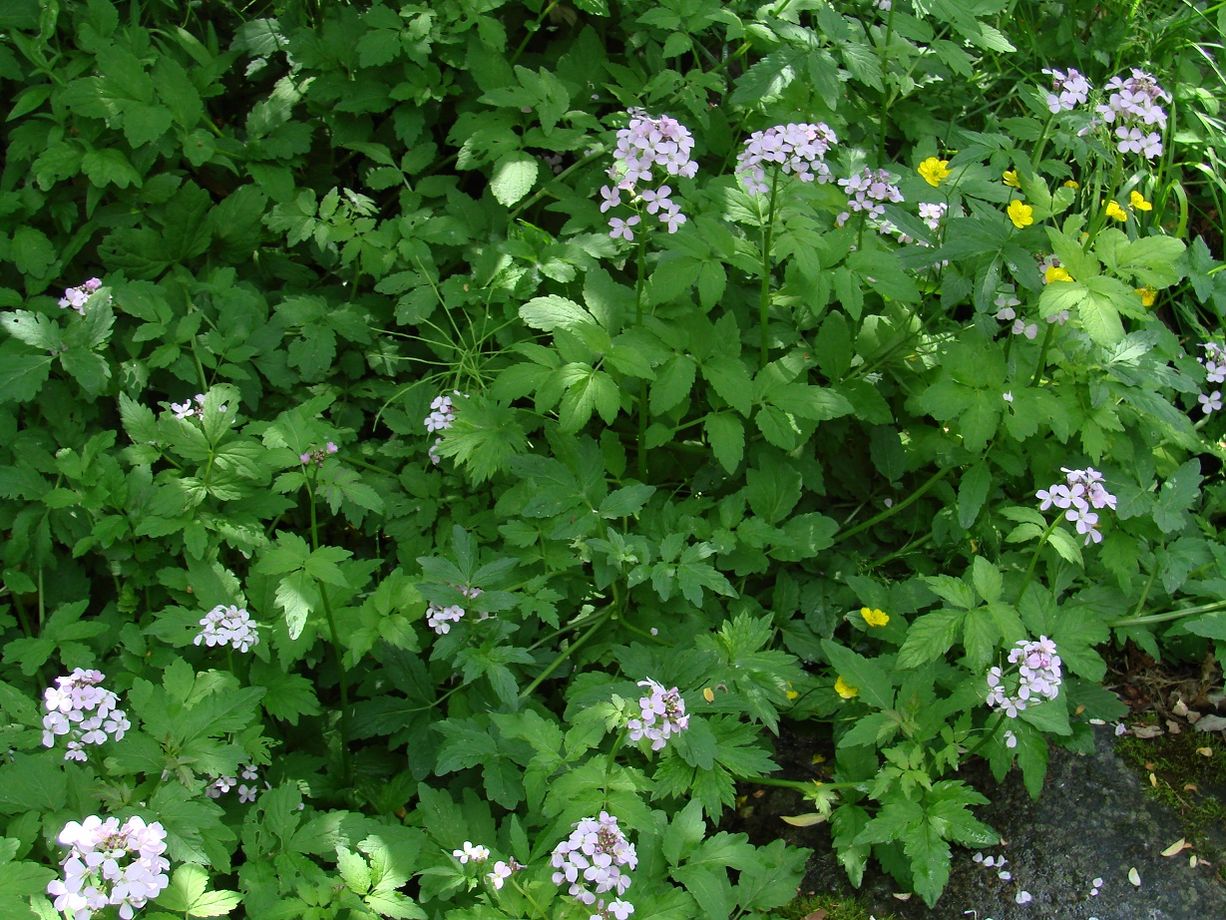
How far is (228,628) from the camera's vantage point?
2.46 metres

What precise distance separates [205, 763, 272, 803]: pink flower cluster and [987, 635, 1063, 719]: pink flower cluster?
5.33ft

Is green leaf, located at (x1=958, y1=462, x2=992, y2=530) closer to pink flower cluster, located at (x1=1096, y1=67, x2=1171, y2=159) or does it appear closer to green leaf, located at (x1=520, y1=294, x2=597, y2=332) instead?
pink flower cluster, located at (x1=1096, y1=67, x2=1171, y2=159)

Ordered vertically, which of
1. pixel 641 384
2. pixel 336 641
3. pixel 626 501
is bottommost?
pixel 336 641

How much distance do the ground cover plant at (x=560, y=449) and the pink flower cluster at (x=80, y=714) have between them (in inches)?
0.7

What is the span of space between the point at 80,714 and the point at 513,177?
182cm

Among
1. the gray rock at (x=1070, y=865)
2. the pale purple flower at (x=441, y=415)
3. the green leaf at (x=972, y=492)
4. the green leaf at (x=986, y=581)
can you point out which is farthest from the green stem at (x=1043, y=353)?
the pale purple flower at (x=441, y=415)

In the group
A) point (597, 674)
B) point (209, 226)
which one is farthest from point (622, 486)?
point (209, 226)

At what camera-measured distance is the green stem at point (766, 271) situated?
8.55 ft

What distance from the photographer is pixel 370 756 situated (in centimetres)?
274

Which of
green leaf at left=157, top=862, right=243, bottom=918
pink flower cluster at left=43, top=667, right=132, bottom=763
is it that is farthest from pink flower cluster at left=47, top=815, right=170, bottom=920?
pink flower cluster at left=43, top=667, right=132, bottom=763

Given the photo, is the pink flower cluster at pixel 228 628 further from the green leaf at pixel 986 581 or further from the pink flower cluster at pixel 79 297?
the green leaf at pixel 986 581

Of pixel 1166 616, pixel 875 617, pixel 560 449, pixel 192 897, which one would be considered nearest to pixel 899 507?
pixel 875 617

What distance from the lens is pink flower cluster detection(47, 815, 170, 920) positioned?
1.73m

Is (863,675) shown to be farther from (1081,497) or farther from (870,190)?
(870,190)
